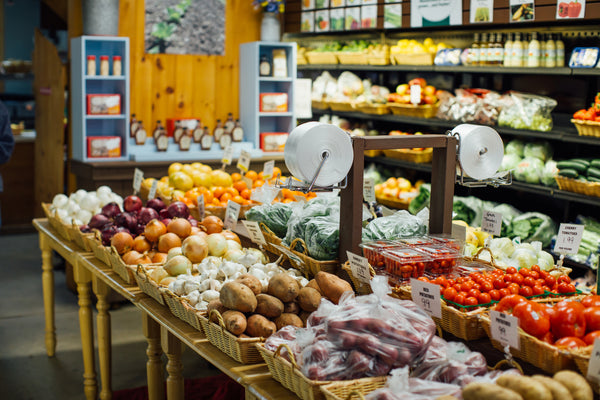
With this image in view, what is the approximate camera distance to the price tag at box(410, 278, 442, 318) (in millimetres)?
2178

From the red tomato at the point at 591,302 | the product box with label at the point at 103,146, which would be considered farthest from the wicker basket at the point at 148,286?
the product box with label at the point at 103,146

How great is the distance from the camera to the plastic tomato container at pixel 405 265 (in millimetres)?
2500

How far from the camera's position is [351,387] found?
1.80m

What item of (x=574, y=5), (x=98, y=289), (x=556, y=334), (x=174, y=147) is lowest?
(x=98, y=289)

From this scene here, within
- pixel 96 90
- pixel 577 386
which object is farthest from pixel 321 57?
pixel 577 386

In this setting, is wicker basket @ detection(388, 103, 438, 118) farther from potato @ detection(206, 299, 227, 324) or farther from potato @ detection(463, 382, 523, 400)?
potato @ detection(463, 382, 523, 400)

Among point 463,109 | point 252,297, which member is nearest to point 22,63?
point 463,109

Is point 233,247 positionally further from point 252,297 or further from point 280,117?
point 280,117

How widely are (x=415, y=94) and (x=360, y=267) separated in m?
3.43

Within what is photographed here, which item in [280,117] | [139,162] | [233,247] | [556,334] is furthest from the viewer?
[280,117]

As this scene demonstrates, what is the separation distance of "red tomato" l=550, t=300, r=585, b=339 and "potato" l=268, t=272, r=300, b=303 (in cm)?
82

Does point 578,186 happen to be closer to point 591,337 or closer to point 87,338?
point 591,337

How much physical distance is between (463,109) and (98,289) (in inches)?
123

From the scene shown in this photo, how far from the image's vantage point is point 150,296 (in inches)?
114
